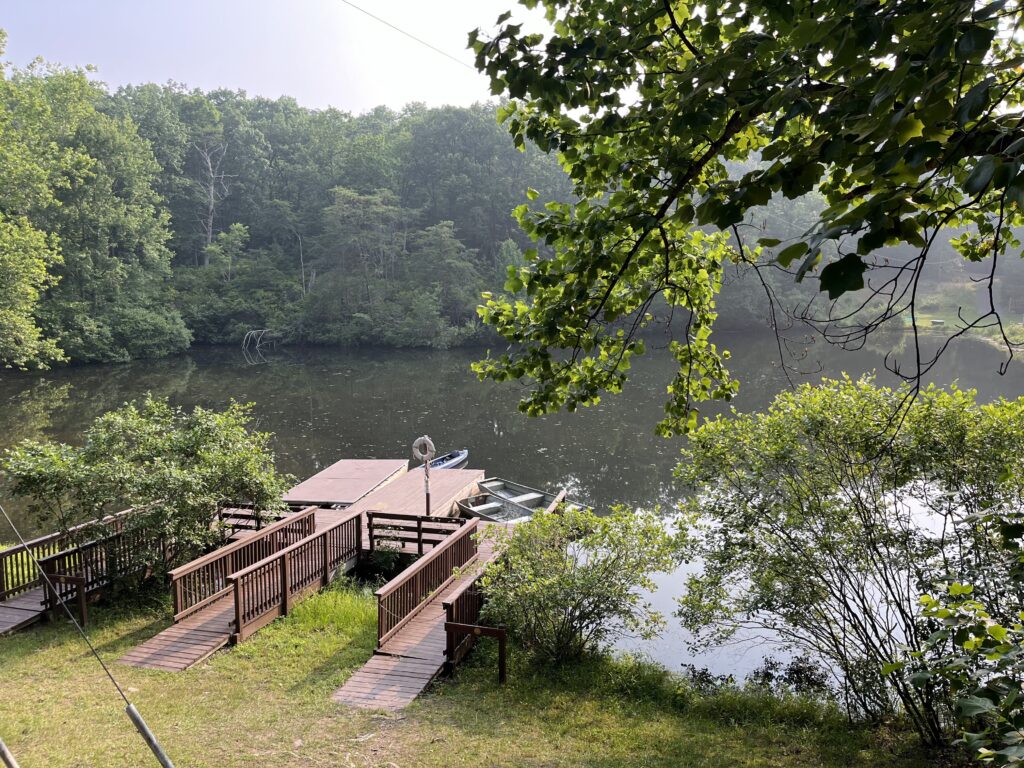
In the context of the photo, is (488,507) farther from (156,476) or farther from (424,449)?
(156,476)

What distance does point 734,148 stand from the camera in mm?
4789

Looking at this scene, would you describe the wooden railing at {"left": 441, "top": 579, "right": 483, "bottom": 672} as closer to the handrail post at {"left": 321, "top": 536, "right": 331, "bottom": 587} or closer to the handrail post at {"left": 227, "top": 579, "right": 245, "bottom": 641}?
the handrail post at {"left": 227, "top": 579, "right": 245, "bottom": 641}

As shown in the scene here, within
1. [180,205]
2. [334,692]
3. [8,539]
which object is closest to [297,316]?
[180,205]

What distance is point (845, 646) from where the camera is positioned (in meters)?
6.62

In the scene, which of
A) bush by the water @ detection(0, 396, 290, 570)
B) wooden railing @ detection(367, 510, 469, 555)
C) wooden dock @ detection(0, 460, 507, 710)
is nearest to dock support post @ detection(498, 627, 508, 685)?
wooden dock @ detection(0, 460, 507, 710)

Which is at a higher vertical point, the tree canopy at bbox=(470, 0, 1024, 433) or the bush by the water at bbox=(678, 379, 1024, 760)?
the tree canopy at bbox=(470, 0, 1024, 433)

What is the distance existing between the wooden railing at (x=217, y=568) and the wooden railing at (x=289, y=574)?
23cm

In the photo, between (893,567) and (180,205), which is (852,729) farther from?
(180,205)

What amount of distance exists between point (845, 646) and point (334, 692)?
4739mm

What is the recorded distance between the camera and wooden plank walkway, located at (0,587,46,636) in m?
8.02

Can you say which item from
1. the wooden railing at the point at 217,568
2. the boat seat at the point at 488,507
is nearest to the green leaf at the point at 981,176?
the wooden railing at the point at 217,568

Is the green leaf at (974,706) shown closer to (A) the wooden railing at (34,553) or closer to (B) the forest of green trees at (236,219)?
(A) the wooden railing at (34,553)

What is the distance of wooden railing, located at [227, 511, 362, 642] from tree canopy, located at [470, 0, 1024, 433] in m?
4.87

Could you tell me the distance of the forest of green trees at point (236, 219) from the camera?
30984mm
